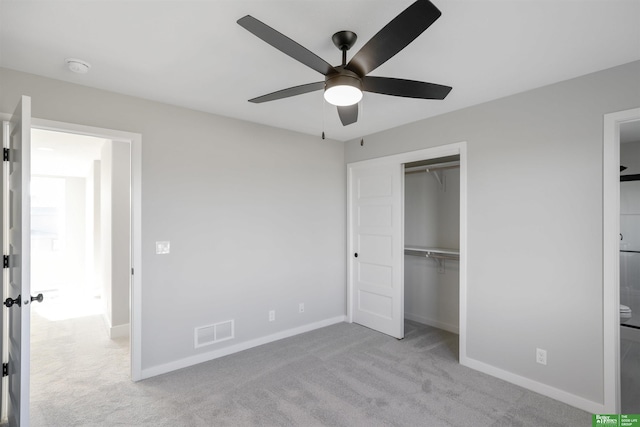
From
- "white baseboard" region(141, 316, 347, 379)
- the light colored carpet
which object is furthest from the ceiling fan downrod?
"white baseboard" region(141, 316, 347, 379)

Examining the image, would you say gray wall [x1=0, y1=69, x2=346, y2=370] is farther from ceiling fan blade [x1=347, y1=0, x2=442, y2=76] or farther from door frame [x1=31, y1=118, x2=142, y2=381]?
ceiling fan blade [x1=347, y1=0, x2=442, y2=76]

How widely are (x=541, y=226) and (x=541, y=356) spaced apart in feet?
3.49

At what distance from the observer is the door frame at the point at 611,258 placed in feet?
7.46

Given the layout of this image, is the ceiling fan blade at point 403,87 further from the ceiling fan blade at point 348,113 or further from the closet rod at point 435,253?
the closet rod at point 435,253

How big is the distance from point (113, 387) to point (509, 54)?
3.93 meters

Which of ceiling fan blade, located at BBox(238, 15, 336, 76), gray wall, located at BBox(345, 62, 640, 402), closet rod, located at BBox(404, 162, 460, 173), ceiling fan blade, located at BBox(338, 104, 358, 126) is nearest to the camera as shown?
ceiling fan blade, located at BBox(238, 15, 336, 76)

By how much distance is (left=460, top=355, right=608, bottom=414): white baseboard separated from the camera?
2373 millimetres

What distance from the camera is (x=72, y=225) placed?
7.07 metres

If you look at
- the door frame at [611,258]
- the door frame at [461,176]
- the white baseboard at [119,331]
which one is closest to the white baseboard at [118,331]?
the white baseboard at [119,331]

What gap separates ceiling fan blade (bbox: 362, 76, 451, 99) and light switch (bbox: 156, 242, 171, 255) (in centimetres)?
227

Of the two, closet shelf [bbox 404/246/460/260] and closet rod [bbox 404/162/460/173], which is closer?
closet shelf [bbox 404/246/460/260]

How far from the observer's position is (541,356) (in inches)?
104

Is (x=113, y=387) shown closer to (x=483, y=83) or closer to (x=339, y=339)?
(x=339, y=339)

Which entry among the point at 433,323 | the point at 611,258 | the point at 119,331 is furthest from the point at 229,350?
the point at 611,258
